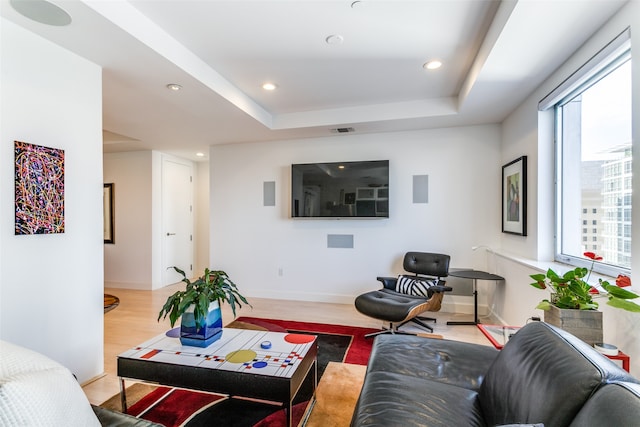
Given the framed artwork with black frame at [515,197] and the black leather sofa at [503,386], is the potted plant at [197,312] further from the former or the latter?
the framed artwork with black frame at [515,197]

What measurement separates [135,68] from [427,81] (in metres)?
2.64

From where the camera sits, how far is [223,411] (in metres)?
1.94

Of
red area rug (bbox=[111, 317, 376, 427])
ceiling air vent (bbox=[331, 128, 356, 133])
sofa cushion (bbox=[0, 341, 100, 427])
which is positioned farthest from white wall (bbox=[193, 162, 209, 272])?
sofa cushion (bbox=[0, 341, 100, 427])

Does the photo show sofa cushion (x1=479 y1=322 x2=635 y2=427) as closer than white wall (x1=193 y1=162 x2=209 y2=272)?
Yes

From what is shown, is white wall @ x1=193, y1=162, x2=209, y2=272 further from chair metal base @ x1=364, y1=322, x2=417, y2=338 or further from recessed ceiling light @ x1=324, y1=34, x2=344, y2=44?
recessed ceiling light @ x1=324, y1=34, x2=344, y2=44

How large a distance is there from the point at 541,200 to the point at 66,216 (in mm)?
3910

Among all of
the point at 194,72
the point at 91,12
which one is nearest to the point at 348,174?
the point at 194,72

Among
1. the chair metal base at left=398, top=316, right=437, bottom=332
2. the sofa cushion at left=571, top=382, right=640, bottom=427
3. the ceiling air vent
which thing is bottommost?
the chair metal base at left=398, top=316, right=437, bottom=332

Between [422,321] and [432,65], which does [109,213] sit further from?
[432,65]

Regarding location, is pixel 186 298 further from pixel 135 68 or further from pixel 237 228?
pixel 237 228

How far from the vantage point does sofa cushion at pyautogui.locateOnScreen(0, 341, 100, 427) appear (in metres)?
0.75

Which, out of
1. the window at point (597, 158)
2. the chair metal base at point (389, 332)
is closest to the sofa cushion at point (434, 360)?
the window at point (597, 158)

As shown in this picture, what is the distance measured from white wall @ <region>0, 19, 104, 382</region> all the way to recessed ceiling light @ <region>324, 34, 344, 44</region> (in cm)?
177

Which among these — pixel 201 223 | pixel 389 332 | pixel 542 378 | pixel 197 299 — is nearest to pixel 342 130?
pixel 389 332
